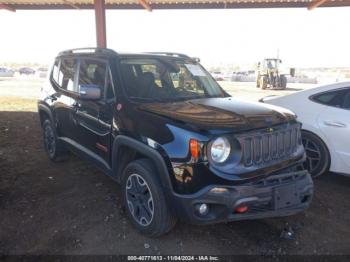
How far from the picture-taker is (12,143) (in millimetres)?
7398

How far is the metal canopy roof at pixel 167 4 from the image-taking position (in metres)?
11.7

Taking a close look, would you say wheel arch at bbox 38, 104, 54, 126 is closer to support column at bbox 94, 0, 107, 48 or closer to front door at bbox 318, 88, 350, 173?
front door at bbox 318, 88, 350, 173

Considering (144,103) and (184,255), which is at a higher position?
(144,103)

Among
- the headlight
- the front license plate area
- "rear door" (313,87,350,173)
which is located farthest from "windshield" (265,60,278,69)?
the headlight

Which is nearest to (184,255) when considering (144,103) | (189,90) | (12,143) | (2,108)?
(144,103)

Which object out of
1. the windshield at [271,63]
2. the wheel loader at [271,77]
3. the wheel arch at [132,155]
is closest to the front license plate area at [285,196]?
the wheel arch at [132,155]

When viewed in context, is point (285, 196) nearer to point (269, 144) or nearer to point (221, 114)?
point (269, 144)

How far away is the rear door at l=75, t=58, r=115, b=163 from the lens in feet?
13.3

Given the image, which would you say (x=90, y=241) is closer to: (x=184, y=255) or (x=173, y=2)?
(x=184, y=255)

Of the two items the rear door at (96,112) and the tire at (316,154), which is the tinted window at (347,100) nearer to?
the tire at (316,154)

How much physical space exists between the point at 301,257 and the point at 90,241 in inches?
84.3

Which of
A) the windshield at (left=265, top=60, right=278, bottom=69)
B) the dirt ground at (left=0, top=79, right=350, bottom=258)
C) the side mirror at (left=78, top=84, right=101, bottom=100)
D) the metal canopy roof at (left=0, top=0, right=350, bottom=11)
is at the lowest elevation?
the dirt ground at (left=0, top=79, right=350, bottom=258)

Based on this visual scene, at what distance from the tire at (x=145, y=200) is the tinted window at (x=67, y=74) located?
1980 mm

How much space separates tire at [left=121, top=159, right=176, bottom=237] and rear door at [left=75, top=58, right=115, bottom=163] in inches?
24.1
